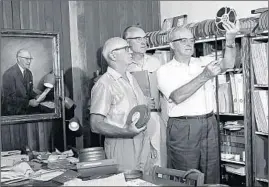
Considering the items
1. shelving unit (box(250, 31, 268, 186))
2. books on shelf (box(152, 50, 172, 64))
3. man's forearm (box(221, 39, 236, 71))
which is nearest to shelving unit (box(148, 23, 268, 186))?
shelving unit (box(250, 31, 268, 186))

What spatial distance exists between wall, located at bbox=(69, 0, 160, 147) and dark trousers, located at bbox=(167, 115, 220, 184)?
1154 mm

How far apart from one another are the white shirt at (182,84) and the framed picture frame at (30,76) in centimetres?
99

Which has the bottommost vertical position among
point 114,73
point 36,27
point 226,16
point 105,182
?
point 105,182

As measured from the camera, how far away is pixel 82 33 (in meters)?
3.51

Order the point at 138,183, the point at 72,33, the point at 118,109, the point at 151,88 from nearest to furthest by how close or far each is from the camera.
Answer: the point at 138,183, the point at 118,109, the point at 151,88, the point at 72,33

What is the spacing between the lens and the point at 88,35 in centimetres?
355

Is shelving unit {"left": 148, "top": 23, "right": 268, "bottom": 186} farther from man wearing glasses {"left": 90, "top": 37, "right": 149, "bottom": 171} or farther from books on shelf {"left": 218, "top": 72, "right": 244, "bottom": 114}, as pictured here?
man wearing glasses {"left": 90, "top": 37, "right": 149, "bottom": 171}

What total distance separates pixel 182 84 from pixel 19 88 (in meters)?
1.33

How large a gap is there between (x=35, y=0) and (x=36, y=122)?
1015mm

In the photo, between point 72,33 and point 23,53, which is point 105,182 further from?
point 72,33

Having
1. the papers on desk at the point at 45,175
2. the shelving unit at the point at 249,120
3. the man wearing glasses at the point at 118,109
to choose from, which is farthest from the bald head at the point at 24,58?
the shelving unit at the point at 249,120

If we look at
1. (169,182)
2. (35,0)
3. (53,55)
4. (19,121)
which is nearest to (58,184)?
(169,182)

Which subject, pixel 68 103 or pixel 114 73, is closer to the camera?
pixel 114 73

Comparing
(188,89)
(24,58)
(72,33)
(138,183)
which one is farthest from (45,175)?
(72,33)
